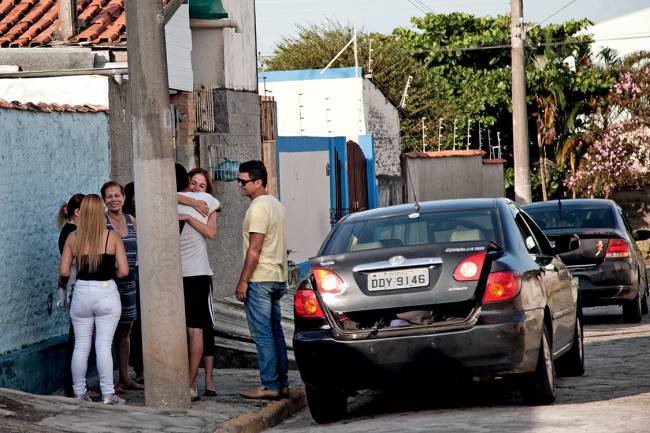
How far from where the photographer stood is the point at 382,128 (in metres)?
32.3

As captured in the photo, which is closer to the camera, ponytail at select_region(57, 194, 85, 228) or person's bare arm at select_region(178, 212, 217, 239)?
person's bare arm at select_region(178, 212, 217, 239)

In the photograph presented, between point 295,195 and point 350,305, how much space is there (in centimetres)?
1352

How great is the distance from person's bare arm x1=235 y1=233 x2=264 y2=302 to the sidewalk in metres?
0.89

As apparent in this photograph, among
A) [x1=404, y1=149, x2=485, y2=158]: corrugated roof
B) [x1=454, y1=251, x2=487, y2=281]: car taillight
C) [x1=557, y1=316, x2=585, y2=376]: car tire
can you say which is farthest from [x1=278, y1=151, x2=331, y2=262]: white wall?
[x1=454, y1=251, x2=487, y2=281]: car taillight

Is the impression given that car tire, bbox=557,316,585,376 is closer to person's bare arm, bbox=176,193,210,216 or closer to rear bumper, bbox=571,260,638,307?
person's bare arm, bbox=176,193,210,216

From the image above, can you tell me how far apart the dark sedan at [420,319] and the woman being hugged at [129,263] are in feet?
6.34

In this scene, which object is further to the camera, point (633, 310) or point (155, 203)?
point (633, 310)

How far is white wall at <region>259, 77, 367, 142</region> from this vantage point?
30688 millimetres

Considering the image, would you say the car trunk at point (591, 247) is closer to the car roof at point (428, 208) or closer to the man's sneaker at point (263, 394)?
the car roof at point (428, 208)

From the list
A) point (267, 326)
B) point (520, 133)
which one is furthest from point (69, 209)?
point (520, 133)

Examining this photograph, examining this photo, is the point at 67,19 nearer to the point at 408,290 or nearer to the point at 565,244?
the point at 565,244

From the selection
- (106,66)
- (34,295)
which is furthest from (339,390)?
(106,66)

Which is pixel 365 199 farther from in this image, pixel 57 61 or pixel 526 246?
pixel 526 246

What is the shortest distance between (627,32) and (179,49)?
1729 inches
